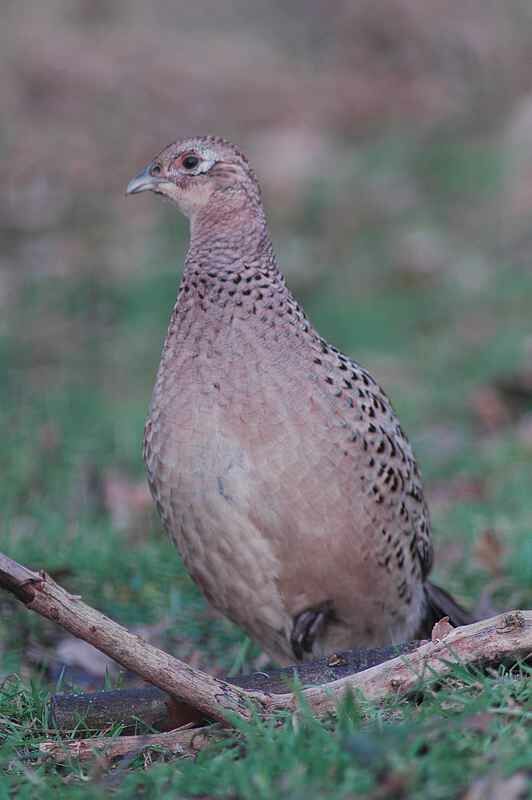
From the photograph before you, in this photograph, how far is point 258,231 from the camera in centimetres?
420

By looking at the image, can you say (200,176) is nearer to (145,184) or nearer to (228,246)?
(145,184)

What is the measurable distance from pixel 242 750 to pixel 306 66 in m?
12.4

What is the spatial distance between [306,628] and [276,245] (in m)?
7.18

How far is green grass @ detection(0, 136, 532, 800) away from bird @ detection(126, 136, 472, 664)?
0.45 meters

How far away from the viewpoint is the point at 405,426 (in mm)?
7418

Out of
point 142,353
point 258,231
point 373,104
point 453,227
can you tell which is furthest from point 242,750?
point 373,104

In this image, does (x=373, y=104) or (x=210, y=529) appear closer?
(x=210, y=529)

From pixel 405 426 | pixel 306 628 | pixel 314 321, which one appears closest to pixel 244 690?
pixel 306 628

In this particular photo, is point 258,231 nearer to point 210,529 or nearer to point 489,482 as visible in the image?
point 210,529

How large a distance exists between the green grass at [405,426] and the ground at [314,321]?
11 mm

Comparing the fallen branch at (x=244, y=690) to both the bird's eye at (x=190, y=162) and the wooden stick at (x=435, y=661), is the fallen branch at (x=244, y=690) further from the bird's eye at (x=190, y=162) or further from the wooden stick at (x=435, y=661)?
the bird's eye at (x=190, y=162)

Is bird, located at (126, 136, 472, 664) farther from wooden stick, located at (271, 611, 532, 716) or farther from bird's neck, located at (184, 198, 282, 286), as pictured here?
wooden stick, located at (271, 611, 532, 716)

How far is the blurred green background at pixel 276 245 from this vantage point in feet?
16.5

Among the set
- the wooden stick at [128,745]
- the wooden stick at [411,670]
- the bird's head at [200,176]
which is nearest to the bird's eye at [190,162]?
the bird's head at [200,176]
